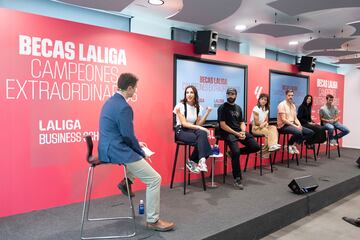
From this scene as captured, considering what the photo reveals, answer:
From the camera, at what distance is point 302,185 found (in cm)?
418

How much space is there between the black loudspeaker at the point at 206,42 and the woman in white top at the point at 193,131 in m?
0.95

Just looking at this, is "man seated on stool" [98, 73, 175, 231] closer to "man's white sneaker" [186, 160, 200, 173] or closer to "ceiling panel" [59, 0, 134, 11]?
"ceiling panel" [59, 0, 134, 11]

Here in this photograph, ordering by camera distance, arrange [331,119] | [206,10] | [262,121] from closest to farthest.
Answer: [206,10], [262,121], [331,119]

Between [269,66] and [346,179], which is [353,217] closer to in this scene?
[346,179]

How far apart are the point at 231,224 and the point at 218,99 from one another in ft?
8.94

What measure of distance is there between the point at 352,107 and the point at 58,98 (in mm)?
8837

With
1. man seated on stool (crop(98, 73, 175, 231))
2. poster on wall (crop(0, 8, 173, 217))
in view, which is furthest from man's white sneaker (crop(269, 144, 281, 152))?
man seated on stool (crop(98, 73, 175, 231))

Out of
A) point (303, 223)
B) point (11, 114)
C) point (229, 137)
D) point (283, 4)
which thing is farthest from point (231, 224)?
point (283, 4)

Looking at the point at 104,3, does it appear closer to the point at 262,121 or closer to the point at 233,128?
the point at 233,128

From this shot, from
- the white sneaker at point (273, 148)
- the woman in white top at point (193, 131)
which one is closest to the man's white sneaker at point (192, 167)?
the woman in white top at point (193, 131)

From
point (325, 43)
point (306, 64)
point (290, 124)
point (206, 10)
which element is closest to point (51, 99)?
point (206, 10)

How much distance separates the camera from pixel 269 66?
637 centimetres

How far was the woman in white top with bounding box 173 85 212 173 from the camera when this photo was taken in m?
3.93

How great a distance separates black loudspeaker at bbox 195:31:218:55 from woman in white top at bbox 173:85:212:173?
3.12 ft
